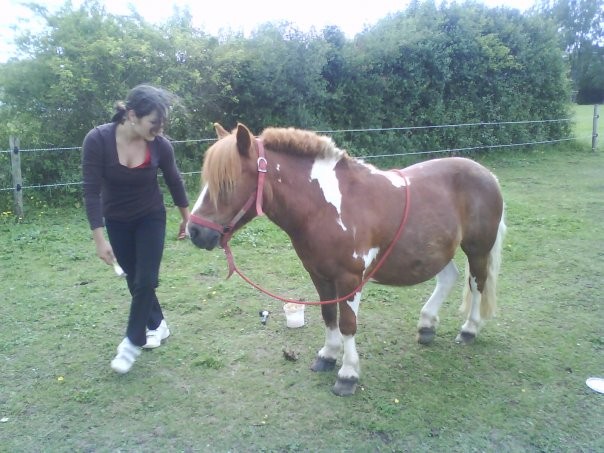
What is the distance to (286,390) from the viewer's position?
2844 millimetres

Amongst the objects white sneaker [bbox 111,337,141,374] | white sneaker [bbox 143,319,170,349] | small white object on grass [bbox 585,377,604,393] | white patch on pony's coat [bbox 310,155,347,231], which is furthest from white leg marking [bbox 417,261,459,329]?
white sneaker [bbox 111,337,141,374]

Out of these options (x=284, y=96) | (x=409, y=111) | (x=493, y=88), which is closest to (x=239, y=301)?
(x=284, y=96)

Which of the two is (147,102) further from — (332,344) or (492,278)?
(492,278)

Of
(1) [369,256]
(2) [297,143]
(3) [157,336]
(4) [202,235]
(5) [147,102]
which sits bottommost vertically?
(3) [157,336]

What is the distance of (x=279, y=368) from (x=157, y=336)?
3.10 ft

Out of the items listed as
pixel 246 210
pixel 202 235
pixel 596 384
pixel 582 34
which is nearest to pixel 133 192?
pixel 202 235

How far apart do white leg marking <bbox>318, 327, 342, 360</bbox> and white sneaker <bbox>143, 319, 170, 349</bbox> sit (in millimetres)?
1194

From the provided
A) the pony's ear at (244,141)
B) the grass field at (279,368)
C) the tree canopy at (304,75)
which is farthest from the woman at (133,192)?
the tree canopy at (304,75)

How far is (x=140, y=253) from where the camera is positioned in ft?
9.53

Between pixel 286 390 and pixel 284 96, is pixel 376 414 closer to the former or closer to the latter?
pixel 286 390

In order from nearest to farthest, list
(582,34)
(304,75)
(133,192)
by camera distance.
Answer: (133,192) → (304,75) → (582,34)

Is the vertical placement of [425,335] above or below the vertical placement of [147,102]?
below

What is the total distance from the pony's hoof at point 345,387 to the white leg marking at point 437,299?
0.84 metres

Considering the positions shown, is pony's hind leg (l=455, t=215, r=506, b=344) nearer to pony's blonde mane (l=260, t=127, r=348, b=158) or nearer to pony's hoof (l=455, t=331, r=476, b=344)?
pony's hoof (l=455, t=331, r=476, b=344)
